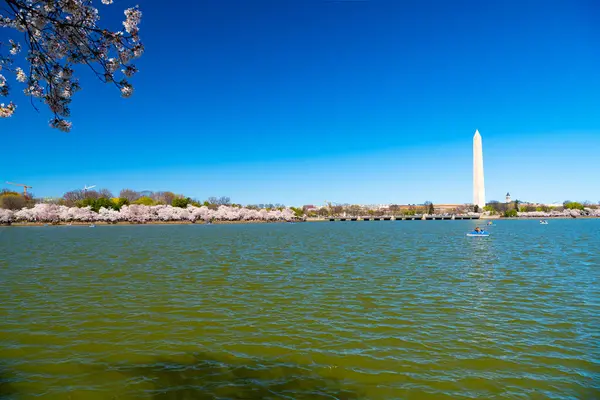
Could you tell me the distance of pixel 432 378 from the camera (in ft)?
27.2

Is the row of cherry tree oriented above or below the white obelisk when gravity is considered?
below

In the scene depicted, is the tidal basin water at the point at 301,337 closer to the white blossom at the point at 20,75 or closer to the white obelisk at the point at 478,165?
the white blossom at the point at 20,75

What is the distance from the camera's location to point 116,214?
14162cm

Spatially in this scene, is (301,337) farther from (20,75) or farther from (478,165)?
(478,165)

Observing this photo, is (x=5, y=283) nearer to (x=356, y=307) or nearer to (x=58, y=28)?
(x=356, y=307)

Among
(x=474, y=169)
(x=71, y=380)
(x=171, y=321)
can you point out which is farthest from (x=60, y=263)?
(x=474, y=169)

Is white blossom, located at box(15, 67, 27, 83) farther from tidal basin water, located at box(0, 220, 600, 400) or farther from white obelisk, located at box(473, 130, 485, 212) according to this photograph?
white obelisk, located at box(473, 130, 485, 212)

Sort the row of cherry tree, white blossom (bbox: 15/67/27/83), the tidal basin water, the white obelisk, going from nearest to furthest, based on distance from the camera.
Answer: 1. white blossom (bbox: 15/67/27/83)
2. the tidal basin water
3. the row of cherry tree
4. the white obelisk

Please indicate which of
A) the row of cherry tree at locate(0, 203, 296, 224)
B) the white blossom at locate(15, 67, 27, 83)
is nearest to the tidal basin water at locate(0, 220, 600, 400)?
the white blossom at locate(15, 67, 27, 83)

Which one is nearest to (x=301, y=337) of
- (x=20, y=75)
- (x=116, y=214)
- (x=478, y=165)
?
(x=20, y=75)

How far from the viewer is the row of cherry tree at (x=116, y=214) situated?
437 feet

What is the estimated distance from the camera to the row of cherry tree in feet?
437

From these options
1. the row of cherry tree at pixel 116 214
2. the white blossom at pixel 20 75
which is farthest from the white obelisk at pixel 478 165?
the white blossom at pixel 20 75

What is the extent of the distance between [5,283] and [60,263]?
8722 millimetres
